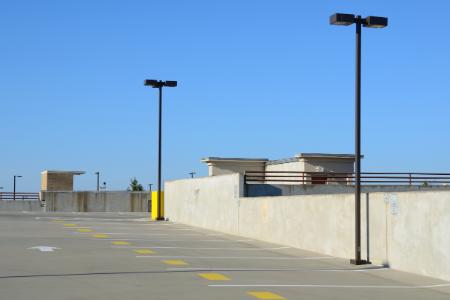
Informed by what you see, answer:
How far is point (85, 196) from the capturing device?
56.0m

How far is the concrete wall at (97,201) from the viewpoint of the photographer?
5512 centimetres

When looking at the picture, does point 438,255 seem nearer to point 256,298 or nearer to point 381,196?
point 381,196

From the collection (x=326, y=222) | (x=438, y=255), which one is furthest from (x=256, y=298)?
(x=326, y=222)

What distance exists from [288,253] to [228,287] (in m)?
8.14

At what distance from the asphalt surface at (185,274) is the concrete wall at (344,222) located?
448mm

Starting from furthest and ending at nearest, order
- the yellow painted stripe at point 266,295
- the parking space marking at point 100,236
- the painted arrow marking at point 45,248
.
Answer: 1. the parking space marking at point 100,236
2. the painted arrow marking at point 45,248
3. the yellow painted stripe at point 266,295

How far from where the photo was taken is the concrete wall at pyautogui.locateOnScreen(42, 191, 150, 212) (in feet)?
181

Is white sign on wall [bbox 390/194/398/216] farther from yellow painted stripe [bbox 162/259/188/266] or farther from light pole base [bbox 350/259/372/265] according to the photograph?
yellow painted stripe [bbox 162/259/188/266]

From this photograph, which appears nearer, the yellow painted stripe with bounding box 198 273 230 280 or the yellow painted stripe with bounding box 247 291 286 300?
the yellow painted stripe with bounding box 247 291 286 300

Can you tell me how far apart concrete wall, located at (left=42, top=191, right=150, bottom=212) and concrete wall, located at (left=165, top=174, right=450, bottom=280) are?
80.2 ft

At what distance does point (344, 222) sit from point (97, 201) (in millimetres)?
39307

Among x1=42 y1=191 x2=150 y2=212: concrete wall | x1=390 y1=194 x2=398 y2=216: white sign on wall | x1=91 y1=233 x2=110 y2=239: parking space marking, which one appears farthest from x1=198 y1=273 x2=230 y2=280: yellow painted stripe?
x1=42 y1=191 x2=150 y2=212: concrete wall

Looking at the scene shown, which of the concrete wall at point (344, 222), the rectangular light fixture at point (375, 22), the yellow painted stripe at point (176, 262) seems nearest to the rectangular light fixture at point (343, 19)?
the rectangular light fixture at point (375, 22)

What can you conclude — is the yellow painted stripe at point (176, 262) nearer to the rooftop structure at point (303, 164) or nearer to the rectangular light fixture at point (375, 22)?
the rectangular light fixture at point (375, 22)
